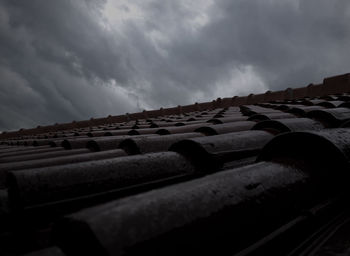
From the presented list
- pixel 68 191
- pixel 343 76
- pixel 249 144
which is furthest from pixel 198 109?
pixel 68 191

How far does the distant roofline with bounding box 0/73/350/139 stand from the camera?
5209 mm

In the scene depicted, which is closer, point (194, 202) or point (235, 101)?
point (194, 202)

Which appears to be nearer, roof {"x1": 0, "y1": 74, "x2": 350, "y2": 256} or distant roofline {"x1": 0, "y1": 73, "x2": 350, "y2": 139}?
roof {"x1": 0, "y1": 74, "x2": 350, "y2": 256}

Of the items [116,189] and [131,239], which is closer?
[131,239]

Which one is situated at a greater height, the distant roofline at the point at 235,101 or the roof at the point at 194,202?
the distant roofline at the point at 235,101

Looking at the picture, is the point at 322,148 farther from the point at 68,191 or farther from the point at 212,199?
the point at 68,191

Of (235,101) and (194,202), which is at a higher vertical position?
(235,101)

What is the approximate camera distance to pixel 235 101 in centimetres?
746

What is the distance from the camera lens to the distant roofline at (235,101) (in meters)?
5.21

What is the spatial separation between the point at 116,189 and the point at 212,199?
1.55ft

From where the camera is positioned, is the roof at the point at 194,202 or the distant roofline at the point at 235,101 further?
the distant roofline at the point at 235,101

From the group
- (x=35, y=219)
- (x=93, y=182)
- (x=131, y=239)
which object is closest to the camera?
(x=131, y=239)

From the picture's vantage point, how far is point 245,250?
66 centimetres

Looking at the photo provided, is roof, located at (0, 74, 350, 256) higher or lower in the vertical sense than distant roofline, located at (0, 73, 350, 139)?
lower
